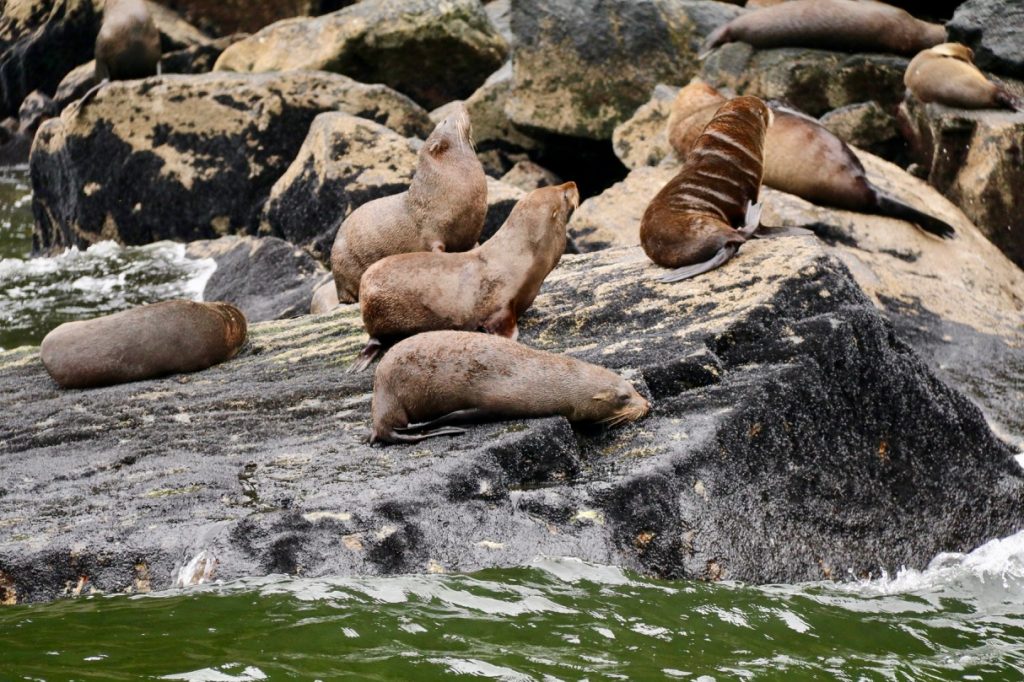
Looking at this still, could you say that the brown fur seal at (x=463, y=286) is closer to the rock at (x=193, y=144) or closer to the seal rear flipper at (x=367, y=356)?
the seal rear flipper at (x=367, y=356)

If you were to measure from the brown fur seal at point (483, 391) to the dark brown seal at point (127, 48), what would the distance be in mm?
10490

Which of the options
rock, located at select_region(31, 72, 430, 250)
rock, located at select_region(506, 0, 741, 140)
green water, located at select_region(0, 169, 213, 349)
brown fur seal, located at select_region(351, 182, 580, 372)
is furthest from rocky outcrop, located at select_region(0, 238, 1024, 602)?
rock, located at select_region(506, 0, 741, 140)

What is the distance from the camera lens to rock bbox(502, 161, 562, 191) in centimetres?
1238

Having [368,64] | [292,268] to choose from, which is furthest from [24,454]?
[368,64]

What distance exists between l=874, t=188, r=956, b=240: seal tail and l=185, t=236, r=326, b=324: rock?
386 cm

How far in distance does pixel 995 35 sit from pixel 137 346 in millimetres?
7860

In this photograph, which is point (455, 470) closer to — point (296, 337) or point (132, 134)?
point (296, 337)

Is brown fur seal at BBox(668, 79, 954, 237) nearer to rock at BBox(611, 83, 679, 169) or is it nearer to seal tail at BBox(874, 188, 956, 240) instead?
seal tail at BBox(874, 188, 956, 240)

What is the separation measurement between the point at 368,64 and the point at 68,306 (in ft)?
17.2

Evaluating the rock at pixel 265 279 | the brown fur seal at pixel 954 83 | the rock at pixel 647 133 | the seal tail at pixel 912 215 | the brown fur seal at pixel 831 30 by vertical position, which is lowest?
the rock at pixel 265 279

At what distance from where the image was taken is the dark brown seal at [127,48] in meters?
14.3

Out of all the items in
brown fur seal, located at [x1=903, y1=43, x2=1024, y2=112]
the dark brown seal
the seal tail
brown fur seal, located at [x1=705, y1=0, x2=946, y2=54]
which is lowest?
the seal tail

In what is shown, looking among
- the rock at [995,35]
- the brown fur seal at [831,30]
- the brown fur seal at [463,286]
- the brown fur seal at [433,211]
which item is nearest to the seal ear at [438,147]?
the brown fur seal at [433,211]

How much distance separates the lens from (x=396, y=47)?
14.9 meters
